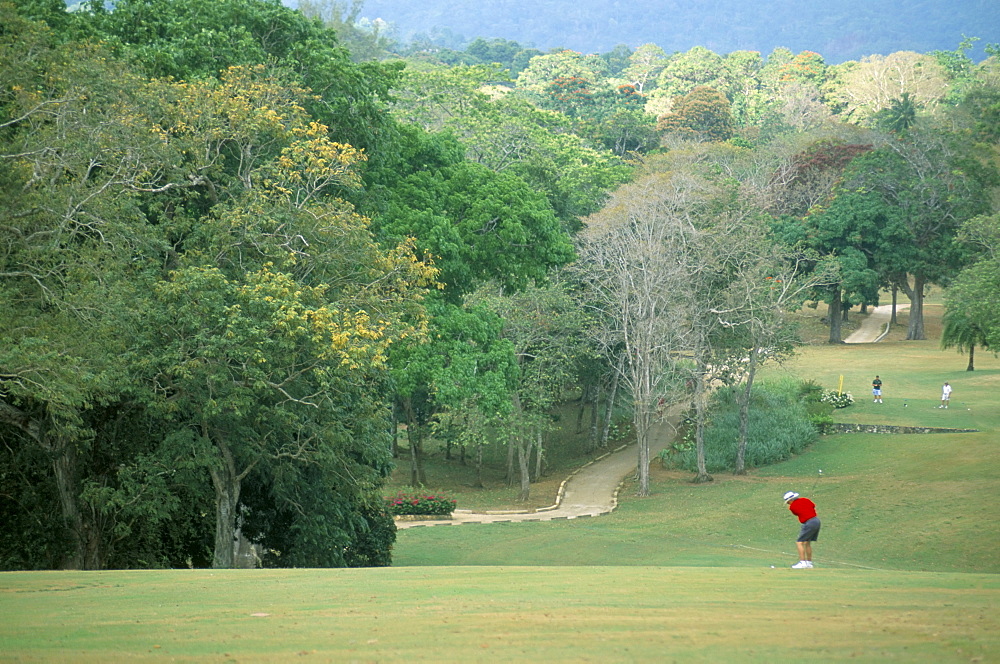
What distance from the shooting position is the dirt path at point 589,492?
32.5 metres

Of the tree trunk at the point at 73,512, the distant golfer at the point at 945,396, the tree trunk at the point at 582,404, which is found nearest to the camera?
the tree trunk at the point at 73,512

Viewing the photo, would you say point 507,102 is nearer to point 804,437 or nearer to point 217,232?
point 804,437

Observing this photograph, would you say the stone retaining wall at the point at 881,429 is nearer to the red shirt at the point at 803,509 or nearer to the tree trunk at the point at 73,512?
the red shirt at the point at 803,509

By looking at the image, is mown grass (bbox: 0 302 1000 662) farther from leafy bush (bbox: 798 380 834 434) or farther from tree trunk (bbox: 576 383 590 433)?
tree trunk (bbox: 576 383 590 433)

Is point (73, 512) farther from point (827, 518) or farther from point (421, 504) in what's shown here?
point (827, 518)

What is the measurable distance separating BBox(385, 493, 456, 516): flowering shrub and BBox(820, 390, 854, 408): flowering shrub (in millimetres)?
22169

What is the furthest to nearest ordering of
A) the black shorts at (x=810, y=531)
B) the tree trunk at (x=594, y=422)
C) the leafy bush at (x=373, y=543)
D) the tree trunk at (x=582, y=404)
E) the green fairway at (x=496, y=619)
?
the tree trunk at (x=582, y=404), the tree trunk at (x=594, y=422), the leafy bush at (x=373, y=543), the black shorts at (x=810, y=531), the green fairway at (x=496, y=619)

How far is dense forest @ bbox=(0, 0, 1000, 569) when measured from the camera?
50.8 ft

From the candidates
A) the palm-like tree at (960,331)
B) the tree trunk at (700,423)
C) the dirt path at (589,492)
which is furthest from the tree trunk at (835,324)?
the tree trunk at (700,423)

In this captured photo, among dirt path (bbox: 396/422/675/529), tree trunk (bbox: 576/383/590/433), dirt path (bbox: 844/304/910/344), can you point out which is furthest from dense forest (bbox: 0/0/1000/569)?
dirt path (bbox: 844/304/910/344)

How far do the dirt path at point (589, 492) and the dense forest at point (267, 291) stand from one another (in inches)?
102

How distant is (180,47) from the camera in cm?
2217

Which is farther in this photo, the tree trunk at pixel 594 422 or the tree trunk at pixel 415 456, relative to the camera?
the tree trunk at pixel 594 422

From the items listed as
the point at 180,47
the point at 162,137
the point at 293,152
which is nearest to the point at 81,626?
the point at 162,137
